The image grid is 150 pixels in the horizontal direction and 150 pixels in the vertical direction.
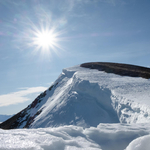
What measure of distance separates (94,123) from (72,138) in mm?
8060

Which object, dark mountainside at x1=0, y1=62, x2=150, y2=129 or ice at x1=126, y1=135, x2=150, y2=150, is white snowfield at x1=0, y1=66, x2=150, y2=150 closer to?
ice at x1=126, y1=135, x2=150, y2=150

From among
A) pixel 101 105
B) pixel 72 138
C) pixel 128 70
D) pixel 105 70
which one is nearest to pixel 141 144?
pixel 72 138

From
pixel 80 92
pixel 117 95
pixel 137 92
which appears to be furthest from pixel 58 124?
pixel 137 92

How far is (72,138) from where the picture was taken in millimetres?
5543

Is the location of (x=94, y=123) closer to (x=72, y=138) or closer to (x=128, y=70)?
(x=72, y=138)

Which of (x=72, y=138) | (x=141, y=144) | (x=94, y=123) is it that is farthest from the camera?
(x=94, y=123)

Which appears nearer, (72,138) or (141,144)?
(141,144)

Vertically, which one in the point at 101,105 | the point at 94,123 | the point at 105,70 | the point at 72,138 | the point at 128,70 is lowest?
the point at 72,138

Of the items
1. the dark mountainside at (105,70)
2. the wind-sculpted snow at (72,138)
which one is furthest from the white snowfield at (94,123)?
the dark mountainside at (105,70)

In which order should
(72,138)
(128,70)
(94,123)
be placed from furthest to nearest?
(128,70) < (94,123) < (72,138)

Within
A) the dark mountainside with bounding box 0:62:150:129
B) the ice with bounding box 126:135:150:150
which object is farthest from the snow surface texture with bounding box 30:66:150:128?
the dark mountainside with bounding box 0:62:150:129

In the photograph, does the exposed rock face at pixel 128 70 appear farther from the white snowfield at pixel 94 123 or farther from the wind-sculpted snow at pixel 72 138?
the wind-sculpted snow at pixel 72 138

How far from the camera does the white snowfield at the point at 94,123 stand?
480cm

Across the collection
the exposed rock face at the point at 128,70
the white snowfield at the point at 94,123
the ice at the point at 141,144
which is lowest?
the ice at the point at 141,144
